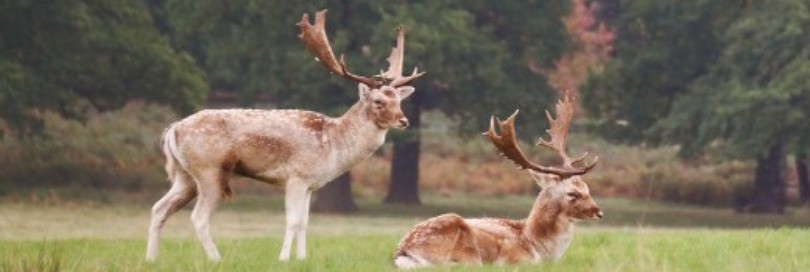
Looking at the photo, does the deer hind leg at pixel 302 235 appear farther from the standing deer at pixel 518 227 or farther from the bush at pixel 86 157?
the bush at pixel 86 157

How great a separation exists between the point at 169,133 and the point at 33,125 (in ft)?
67.6

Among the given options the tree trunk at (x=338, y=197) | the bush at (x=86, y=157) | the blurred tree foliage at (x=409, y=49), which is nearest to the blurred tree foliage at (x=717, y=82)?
the blurred tree foliage at (x=409, y=49)

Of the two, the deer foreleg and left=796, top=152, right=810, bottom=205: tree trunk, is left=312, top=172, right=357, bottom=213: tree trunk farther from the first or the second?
the deer foreleg

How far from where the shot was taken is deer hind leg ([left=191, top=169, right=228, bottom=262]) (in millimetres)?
14773

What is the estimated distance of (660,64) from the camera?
4034 cm

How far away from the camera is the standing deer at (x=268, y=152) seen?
48.7ft

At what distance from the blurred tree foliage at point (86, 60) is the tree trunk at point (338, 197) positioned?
3753 millimetres

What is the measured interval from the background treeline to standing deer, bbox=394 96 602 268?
66.3ft

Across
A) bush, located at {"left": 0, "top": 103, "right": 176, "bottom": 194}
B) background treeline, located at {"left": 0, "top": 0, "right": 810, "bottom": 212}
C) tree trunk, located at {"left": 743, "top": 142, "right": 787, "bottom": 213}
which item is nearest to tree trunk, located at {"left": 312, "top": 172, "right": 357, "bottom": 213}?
background treeline, located at {"left": 0, "top": 0, "right": 810, "bottom": 212}

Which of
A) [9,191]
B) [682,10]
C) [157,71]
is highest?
[682,10]

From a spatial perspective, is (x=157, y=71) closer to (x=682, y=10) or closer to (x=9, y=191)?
(x=9, y=191)

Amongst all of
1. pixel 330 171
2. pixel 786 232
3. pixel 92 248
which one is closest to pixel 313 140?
pixel 330 171

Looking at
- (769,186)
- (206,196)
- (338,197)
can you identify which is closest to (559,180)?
(206,196)

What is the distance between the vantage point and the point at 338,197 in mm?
38406
